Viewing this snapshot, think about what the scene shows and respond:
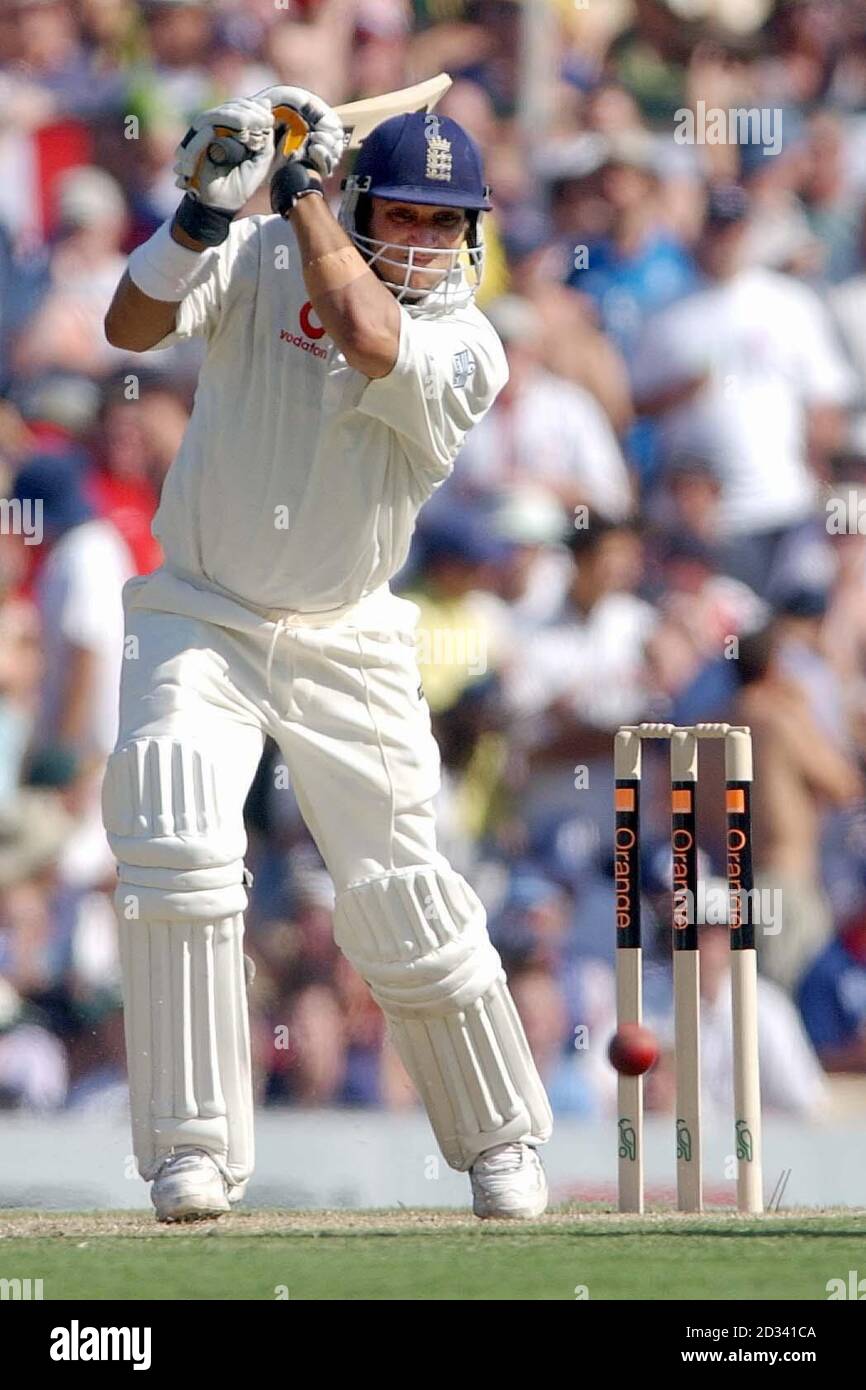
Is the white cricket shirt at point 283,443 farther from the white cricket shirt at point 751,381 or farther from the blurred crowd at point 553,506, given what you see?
the white cricket shirt at point 751,381

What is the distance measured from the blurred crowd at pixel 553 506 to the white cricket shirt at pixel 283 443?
1881 mm

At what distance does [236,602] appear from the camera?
4.39 meters

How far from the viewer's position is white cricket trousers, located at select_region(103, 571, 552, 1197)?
4129mm

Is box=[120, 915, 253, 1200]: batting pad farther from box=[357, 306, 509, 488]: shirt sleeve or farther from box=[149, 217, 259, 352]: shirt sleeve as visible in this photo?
box=[149, 217, 259, 352]: shirt sleeve

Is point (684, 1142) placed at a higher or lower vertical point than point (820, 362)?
lower

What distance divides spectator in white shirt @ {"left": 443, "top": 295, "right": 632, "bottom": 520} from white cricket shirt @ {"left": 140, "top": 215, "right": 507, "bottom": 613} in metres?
2.59

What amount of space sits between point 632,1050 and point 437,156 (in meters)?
1.76

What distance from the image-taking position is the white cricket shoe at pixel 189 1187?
4086mm

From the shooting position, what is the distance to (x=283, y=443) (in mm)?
4359

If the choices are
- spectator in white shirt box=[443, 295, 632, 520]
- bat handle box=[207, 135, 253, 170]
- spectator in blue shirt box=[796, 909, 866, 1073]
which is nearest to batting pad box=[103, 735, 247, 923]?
bat handle box=[207, 135, 253, 170]

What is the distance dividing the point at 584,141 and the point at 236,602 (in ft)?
11.4

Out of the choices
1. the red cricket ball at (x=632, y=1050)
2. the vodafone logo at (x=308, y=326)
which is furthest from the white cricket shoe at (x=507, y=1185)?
the vodafone logo at (x=308, y=326)

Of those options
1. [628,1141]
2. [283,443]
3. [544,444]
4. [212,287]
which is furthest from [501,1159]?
[544,444]

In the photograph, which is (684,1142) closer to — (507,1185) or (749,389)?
(507,1185)
